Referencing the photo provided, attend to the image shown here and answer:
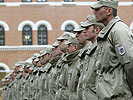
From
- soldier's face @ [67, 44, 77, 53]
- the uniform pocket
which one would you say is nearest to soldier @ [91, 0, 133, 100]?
the uniform pocket

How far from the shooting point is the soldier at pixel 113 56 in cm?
710

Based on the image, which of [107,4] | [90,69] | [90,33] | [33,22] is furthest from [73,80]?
[33,22]

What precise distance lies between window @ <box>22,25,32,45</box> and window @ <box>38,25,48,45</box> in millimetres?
885

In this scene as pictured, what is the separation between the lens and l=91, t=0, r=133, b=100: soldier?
280 inches

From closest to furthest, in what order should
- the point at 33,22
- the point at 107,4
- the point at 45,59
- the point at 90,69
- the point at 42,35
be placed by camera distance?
the point at 107,4 < the point at 90,69 < the point at 45,59 < the point at 33,22 < the point at 42,35

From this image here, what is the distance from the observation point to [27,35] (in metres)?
47.0

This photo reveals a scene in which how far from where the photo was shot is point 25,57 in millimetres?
47156

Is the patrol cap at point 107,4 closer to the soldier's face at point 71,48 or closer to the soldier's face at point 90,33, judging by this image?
the soldier's face at point 90,33

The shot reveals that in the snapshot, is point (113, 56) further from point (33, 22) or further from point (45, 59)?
point (33, 22)

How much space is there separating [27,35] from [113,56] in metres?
39.9

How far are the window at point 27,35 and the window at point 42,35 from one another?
0.89m

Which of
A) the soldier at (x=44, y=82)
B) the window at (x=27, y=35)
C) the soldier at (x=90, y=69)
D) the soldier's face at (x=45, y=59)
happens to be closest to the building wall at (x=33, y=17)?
the window at (x=27, y=35)

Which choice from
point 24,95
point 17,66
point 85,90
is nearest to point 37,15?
point 17,66

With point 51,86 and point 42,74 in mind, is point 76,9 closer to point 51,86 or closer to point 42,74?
point 42,74
